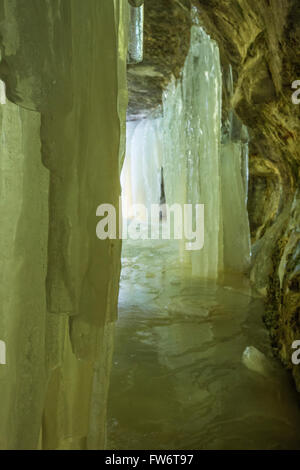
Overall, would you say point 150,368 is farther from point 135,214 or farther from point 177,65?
point 135,214

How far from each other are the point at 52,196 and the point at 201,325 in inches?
113

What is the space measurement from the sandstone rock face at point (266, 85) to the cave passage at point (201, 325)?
0.95ft

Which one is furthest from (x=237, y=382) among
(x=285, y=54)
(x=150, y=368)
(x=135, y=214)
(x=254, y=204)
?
(x=135, y=214)

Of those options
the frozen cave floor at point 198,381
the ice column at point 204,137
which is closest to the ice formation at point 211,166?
the ice column at point 204,137

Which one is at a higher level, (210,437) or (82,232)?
(82,232)

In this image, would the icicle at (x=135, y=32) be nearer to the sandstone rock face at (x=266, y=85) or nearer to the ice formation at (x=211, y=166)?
the sandstone rock face at (x=266, y=85)

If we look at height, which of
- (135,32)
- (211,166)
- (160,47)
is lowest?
(211,166)

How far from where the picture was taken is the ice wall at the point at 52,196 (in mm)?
1393

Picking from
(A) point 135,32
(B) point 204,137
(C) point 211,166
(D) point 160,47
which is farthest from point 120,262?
(D) point 160,47

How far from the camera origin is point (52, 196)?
1.51 metres

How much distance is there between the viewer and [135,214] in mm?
14312

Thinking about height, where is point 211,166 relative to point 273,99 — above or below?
below

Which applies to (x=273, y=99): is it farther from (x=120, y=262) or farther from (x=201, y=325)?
(x=120, y=262)

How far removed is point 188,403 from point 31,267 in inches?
62.8
